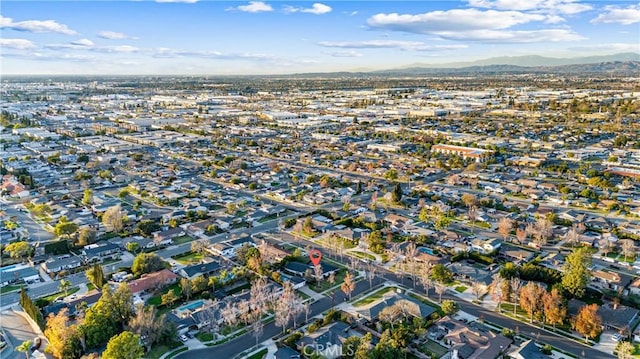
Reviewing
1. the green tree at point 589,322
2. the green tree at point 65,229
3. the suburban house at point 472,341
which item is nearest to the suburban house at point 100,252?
the green tree at point 65,229

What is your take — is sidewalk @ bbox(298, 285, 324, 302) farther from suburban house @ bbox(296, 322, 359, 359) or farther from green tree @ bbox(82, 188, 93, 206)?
green tree @ bbox(82, 188, 93, 206)

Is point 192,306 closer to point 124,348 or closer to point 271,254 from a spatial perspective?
point 124,348

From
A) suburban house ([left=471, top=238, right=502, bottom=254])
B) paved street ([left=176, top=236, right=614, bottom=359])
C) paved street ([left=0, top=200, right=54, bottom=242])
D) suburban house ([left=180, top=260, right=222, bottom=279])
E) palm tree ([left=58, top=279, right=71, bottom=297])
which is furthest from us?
paved street ([left=0, top=200, right=54, bottom=242])

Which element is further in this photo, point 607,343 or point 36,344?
point 36,344

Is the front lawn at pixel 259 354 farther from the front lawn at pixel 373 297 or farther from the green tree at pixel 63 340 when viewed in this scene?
the green tree at pixel 63 340

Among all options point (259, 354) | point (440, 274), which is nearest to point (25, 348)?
point (259, 354)

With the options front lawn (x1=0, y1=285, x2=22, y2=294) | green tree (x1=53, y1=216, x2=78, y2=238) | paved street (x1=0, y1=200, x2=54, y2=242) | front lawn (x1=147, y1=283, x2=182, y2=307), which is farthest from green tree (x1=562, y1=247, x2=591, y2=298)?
paved street (x1=0, y1=200, x2=54, y2=242)

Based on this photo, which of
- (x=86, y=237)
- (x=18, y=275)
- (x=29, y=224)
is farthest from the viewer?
(x=29, y=224)
